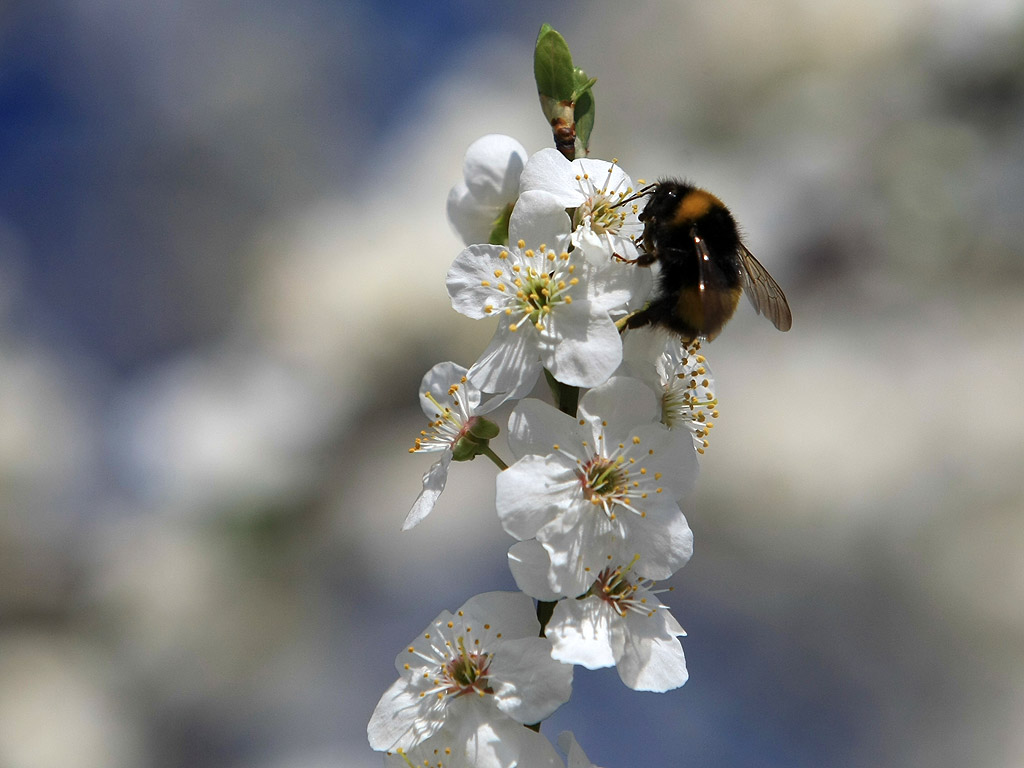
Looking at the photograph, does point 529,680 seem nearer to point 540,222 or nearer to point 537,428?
point 537,428

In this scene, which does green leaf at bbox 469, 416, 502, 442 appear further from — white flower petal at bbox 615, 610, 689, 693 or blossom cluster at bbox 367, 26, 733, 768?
white flower petal at bbox 615, 610, 689, 693

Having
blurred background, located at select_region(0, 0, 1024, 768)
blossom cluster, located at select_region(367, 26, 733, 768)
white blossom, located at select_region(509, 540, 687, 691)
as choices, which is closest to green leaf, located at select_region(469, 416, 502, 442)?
blossom cluster, located at select_region(367, 26, 733, 768)

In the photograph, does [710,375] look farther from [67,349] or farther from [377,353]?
[67,349]

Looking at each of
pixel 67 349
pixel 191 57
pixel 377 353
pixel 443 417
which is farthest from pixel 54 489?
pixel 443 417

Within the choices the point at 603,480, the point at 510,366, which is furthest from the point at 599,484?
the point at 510,366

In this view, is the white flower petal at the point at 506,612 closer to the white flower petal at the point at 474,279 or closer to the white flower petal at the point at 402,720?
the white flower petal at the point at 402,720

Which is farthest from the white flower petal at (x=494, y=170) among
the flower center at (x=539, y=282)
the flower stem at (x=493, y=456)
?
the flower stem at (x=493, y=456)
